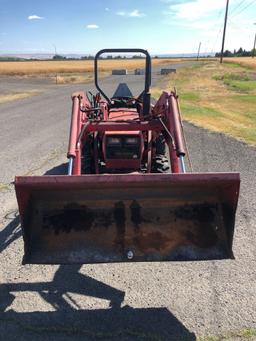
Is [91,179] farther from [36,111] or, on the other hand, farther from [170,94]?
[36,111]

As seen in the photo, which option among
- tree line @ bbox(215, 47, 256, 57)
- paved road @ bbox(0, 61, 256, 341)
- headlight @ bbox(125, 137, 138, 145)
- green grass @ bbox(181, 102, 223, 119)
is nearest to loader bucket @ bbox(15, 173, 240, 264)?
paved road @ bbox(0, 61, 256, 341)

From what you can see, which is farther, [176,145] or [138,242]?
[176,145]

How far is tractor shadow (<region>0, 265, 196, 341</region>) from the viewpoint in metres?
3.13

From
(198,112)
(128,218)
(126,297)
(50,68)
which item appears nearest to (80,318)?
(126,297)

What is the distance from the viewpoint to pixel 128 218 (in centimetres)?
367

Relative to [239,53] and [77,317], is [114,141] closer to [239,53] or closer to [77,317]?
[77,317]

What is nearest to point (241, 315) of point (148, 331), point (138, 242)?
point (148, 331)

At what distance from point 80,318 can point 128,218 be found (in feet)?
3.17

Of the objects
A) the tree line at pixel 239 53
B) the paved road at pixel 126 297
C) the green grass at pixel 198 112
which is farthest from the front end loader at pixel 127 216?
the tree line at pixel 239 53

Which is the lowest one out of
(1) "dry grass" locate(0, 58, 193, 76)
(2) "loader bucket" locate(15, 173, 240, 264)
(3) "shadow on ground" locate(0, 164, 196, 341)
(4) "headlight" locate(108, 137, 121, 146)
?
(1) "dry grass" locate(0, 58, 193, 76)

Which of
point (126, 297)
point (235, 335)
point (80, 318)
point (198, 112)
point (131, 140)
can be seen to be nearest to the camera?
point (235, 335)

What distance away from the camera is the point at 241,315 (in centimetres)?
336

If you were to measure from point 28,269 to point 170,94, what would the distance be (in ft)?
10.1

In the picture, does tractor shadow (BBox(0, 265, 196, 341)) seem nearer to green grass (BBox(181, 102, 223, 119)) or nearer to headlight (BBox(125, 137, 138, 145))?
headlight (BBox(125, 137, 138, 145))
